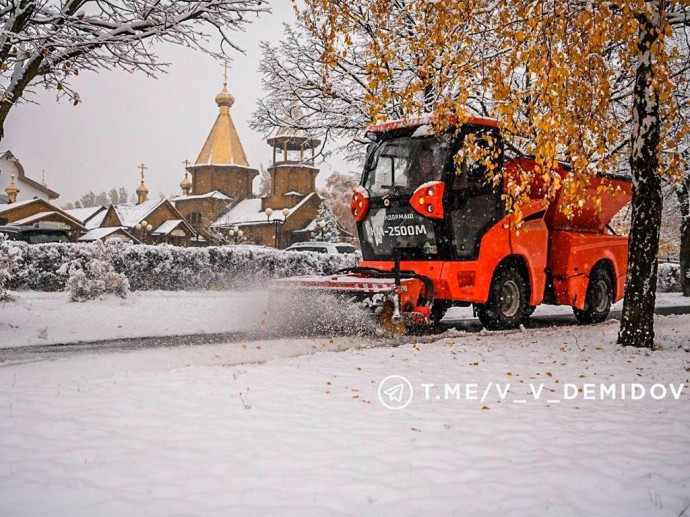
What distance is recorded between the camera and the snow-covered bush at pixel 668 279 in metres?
25.5

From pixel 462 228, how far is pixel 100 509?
23.5ft

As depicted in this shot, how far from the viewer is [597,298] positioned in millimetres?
12273

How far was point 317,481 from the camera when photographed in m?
3.40

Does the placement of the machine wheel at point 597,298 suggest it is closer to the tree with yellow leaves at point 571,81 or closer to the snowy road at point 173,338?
the snowy road at point 173,338

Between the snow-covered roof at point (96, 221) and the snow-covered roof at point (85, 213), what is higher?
the snow-covered roof at point (85, 213)

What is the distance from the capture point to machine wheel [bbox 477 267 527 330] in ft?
32.4

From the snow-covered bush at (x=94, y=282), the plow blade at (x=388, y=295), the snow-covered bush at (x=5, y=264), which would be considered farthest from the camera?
the snow-covered bush at (x=94, y=282)

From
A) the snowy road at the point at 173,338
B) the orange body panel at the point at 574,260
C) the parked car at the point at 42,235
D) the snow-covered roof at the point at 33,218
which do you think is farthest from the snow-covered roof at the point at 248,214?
the orange body panel at the point at 574,260

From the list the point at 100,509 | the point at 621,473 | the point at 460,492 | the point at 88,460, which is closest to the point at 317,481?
the point at 460,492

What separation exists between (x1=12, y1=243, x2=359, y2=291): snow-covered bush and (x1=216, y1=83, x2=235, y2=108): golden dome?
45.1 m

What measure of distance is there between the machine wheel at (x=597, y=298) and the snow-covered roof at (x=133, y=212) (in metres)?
Answer: 49.6

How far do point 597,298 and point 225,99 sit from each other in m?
54.9

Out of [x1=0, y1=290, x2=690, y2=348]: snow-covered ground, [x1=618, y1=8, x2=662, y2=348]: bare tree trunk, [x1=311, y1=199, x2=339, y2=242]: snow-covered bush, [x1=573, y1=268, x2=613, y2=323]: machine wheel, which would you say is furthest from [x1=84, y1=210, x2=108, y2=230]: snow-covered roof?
[x1=618, y1=8, x2=662, y2=348]: bare tree trunk

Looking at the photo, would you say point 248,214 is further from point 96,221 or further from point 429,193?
point 429,193
